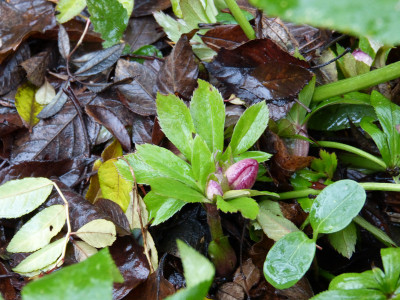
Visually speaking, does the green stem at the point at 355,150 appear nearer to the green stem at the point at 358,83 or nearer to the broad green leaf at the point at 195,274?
the green stem at the point at 358,83

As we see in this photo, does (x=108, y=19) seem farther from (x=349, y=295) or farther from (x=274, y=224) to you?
(x=349, y=295)

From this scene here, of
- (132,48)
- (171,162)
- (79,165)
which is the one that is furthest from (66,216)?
(132,48)

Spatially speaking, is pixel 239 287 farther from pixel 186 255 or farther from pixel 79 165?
pixel 79 165

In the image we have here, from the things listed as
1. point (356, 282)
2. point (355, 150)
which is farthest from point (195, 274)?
point (355, 150)

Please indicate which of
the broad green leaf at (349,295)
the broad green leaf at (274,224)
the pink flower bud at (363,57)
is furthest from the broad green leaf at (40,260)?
the pink flower bud at (363,57)

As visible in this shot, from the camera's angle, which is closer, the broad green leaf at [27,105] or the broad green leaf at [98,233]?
the broad green leaf at [98,233]

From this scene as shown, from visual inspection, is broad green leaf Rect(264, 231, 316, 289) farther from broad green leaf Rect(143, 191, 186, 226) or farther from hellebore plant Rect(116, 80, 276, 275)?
broad green leaf Rect(143, 191, 186, 226)

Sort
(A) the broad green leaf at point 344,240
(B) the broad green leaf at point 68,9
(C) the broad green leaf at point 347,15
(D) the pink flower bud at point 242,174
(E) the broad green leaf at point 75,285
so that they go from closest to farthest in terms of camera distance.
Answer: (C) the broad green leaf at point 347,15 → (E) the broad green leaf at point 75,285 → (D) the pink flower bud at point 242,174 → (A) the broad green leaf at point 344,240 → (B) the broad green leaf at point 68,9
